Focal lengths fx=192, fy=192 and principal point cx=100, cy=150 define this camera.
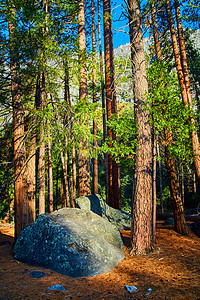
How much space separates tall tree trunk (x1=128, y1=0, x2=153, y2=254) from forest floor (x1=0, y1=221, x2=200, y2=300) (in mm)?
559

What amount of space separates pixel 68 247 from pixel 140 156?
123 inches

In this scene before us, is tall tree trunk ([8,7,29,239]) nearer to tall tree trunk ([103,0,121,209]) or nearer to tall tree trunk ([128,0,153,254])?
tall tree trunk ([128,0,153,254])

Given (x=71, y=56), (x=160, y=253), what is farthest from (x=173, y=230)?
(x=71, y=56)

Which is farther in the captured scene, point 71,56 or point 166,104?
point 71,56

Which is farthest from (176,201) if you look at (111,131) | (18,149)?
(18,149)

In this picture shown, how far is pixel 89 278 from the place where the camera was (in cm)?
400

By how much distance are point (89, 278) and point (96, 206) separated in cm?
426

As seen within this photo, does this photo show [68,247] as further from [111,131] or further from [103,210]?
[111,131]

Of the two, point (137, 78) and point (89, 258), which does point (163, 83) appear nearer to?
point (137, 78)

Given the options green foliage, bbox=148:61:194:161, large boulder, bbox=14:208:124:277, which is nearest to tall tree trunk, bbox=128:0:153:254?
green foliage, bbox=148:61:194:161

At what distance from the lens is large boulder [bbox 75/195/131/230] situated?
7714 mm

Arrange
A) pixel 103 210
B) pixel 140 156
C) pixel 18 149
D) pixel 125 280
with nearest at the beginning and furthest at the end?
pixel 125 280 → pixel 140 156 → pixel 18 149 → pixel 103 210

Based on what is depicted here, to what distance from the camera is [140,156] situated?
576cm

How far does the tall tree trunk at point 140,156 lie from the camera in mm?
5449
